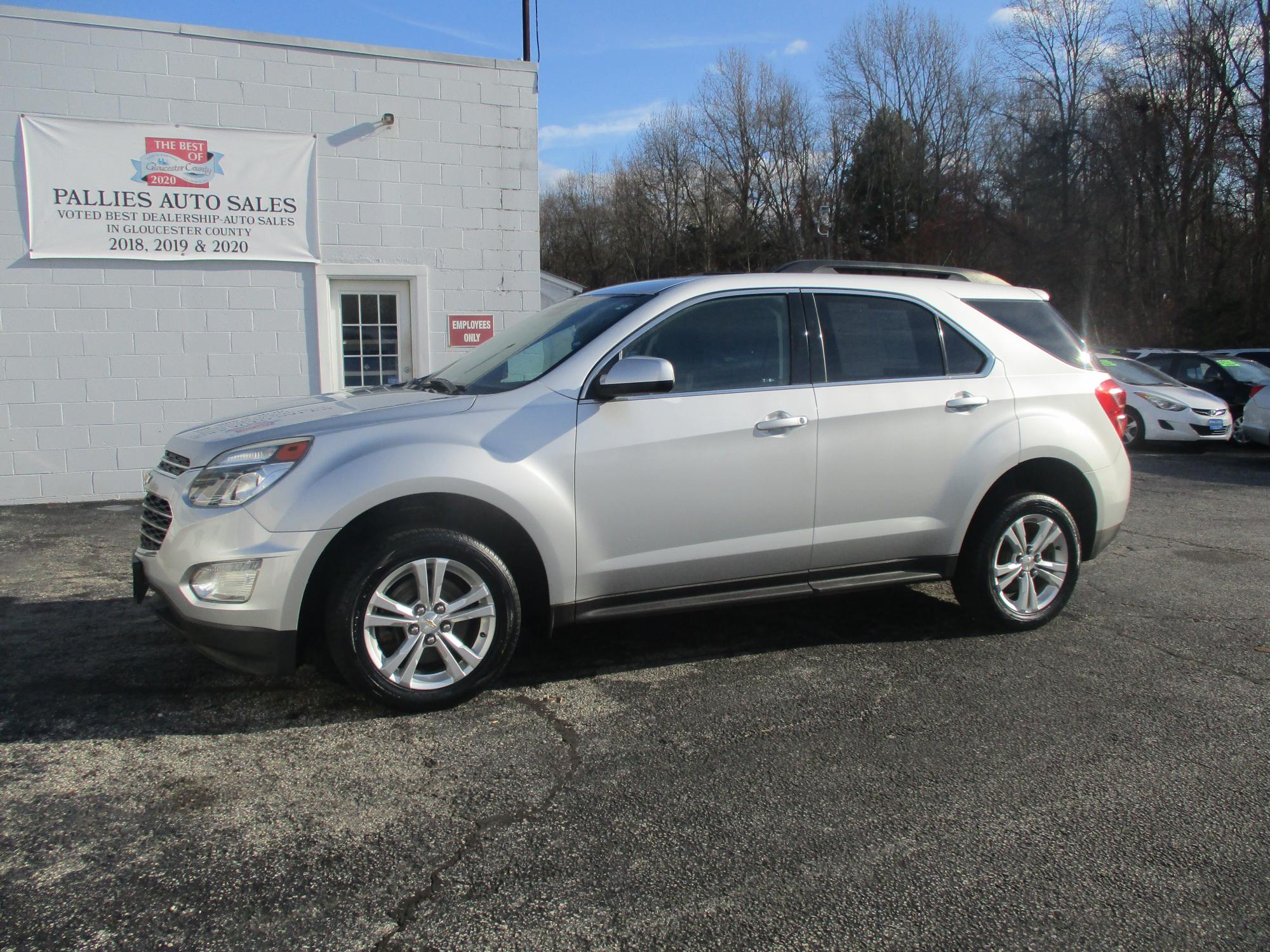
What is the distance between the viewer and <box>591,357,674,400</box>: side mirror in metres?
4.11

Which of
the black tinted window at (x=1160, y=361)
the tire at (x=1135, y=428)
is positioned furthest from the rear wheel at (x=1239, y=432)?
the black tinted window at (x=1160, y=361)

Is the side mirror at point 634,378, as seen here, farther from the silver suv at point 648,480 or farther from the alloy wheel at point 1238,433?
the alloy wheel at point 1238,433

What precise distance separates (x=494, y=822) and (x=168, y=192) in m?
8.61

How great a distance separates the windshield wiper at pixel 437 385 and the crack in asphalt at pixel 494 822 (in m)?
1.43

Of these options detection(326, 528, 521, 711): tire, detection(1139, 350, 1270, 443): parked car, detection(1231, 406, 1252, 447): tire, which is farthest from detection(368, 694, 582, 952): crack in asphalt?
detection(1139, 350, 1270, 443): parked car

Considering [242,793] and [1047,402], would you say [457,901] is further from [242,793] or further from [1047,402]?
[1047,402]

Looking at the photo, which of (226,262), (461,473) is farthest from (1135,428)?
(461,473)

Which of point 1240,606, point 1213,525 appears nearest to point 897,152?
point 1213,525

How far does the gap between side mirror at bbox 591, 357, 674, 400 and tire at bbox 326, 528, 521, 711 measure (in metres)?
0.84

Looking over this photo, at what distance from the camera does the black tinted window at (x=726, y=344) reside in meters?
4.45

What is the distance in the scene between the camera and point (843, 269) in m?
5.47

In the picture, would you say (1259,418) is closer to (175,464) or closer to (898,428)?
(898,428)

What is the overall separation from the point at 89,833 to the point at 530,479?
1.96m

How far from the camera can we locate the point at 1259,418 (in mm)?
13953
